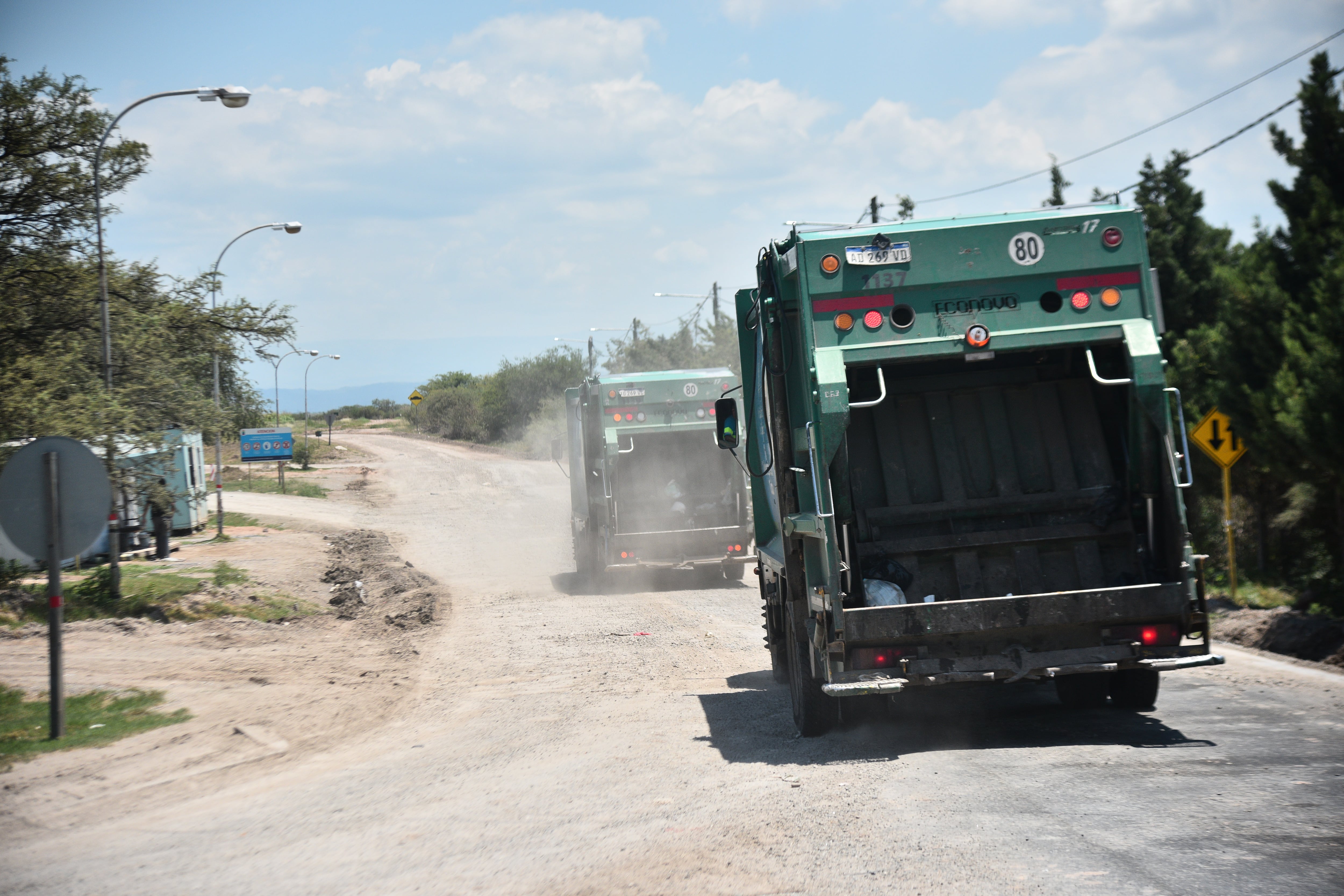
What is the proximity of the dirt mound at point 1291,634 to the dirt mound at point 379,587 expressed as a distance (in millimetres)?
10137

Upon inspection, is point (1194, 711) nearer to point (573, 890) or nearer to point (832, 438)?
point (832, 438)

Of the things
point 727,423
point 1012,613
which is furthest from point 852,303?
point 727,423

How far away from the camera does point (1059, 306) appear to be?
282 inches

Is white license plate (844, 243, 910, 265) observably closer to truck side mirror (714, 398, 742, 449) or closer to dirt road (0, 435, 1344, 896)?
truck side mirror (714, 398, 742, 449)

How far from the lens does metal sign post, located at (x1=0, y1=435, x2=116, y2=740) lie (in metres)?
8.24

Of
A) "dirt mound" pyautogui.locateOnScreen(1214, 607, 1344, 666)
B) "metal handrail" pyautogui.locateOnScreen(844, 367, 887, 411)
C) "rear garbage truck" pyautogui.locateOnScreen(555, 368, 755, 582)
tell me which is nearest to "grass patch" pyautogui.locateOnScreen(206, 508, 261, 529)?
"rear garbage truck" pyautogui.locateOnScreen(555, 368, 755, 582)

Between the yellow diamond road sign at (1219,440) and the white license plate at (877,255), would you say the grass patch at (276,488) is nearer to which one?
the yellow diamond road sign at (1219,440)

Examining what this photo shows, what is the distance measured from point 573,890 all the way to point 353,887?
1006 millimetres

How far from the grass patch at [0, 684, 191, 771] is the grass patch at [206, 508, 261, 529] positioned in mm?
23614

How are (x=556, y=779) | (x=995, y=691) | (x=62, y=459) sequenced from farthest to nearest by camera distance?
(x=995, y=691) < (x=62, y=459) < (x=556, y=779)

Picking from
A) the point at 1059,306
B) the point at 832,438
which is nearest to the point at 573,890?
the point at 832,438

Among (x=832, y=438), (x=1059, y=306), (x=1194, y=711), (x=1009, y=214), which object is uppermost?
(x=1009, y=214)

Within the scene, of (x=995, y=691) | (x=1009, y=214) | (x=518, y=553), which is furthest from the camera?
(x=518, y=553)

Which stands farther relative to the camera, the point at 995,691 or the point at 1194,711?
the point at 995,691
